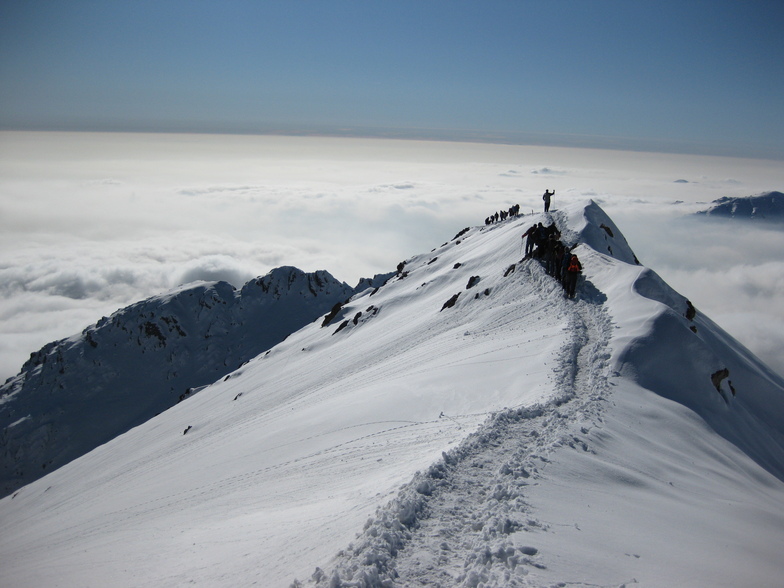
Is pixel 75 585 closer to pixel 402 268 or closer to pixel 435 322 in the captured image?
pixel 435 322

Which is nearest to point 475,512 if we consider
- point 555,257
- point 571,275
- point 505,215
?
point 571,275

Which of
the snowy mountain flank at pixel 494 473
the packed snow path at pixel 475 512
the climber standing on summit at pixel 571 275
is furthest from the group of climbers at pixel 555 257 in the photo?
the packed snow path at pixel 475 512

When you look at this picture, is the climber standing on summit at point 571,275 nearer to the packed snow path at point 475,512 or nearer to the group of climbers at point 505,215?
the packed snow path at point 475,512

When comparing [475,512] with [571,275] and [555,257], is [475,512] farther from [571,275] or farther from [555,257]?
[555,257]

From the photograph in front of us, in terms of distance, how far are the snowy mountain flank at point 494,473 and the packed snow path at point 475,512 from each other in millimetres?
44

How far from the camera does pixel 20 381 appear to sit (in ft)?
629

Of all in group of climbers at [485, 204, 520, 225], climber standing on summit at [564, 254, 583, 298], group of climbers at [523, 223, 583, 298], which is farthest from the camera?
group of climbers at [485, 204, 520, 225]

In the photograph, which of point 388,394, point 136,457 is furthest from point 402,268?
point 388,394

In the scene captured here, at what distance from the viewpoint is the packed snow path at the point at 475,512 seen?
7.28 m

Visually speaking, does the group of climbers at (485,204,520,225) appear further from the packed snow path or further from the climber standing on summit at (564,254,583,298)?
the packed snow path

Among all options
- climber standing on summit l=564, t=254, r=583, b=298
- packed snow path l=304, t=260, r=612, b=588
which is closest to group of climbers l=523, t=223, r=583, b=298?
climber standing on summit l=564, t=254, r=583, b=298

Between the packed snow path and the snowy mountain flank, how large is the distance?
44mm

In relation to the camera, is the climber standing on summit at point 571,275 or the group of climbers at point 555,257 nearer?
the climber standing on summit at point 571,275

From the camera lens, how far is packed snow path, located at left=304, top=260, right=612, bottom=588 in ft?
23.9
